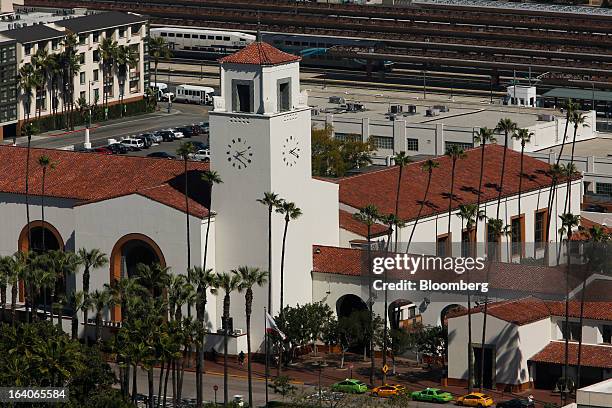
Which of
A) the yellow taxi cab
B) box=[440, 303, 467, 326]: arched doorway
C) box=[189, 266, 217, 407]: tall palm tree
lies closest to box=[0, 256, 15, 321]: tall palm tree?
box=[189, 266, 217, 407]: tall palm tree

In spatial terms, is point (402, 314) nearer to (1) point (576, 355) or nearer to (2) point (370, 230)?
(2) point (370, 230)

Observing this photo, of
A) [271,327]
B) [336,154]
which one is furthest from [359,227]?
[336,154]

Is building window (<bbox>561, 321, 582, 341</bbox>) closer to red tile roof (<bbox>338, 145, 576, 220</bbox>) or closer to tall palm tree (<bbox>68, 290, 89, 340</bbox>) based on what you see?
red tile roof (<bbox>338, 145, 576, 220</bbox>)

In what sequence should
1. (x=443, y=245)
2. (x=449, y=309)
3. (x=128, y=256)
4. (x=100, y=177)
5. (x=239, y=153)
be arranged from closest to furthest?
1. (x=449, y=309)
2. (x=239, y=153)
3. (x=128, y=256)
4. (x=100, y=177)
5. (x=443, y=245)

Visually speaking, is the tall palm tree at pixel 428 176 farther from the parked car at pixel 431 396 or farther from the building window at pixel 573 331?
the parked car at pixel 431 396

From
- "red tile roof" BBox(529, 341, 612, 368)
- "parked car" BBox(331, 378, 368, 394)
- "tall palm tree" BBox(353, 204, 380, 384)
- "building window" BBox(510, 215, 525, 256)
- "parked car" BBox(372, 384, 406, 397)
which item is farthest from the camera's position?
"building window" BBox(510, 215, 525, 256)

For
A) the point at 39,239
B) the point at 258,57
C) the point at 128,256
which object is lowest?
the point at 39,239

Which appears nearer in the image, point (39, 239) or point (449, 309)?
point (449, 309)
